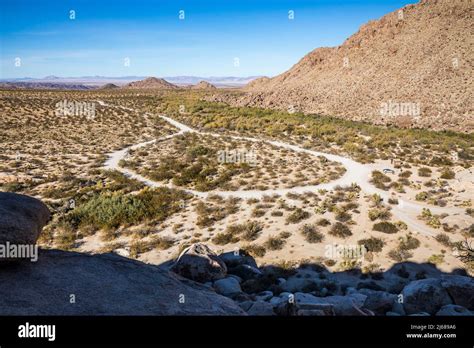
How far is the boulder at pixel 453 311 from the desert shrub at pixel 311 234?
21.5 feet

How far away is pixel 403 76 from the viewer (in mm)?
63156

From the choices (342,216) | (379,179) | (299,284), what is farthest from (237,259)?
(379,179)

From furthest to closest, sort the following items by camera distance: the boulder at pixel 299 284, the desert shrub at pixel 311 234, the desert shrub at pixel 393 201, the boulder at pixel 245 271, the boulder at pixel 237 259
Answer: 1. the desert shrub at pixel 393 201
2. the desert shrub at pixel 311 234
3. the boulder at pixel 237 259
4. the boulder at pixel 245 271
5. the boulder at pixel 299 284

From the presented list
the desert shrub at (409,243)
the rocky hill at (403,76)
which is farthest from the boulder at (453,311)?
the rocky hill at (403,76)

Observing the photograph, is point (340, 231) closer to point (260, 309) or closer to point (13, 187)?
point (260, 309)

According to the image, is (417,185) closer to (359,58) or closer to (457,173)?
(457,173)

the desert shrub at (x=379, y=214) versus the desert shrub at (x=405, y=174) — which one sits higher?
the desert shrub at (x=405, y=174)

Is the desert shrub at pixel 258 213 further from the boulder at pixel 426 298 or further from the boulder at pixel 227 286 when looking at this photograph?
the boulder at pixel 426 298

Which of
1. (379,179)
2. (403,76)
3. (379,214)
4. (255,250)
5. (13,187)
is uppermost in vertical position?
(403,76)

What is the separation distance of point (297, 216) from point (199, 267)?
756cm

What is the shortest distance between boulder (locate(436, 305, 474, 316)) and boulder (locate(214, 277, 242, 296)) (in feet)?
18.8

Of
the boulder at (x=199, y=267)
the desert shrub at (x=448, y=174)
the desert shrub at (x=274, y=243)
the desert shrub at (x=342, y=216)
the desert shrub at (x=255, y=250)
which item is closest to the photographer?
the boulder at (x=199, y=267)

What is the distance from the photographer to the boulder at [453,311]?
8.30 metres

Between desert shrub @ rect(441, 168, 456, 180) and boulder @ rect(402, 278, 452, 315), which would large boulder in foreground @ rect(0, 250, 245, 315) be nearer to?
boulder @ rect(402, 278, 452, 315)
